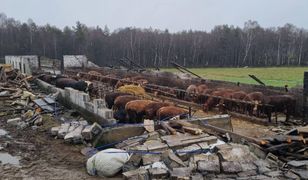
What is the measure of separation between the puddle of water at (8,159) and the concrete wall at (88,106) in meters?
3.60

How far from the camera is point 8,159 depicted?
36.7ft

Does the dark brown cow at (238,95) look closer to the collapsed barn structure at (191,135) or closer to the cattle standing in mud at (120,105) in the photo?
the collapsed barn structure at (191,135)

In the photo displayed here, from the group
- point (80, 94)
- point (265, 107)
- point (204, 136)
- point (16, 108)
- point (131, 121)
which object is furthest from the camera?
point (16, 108)

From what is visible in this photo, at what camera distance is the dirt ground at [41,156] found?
953 centimetres

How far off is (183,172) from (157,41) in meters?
76.8

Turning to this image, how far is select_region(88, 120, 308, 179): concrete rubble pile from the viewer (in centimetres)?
826

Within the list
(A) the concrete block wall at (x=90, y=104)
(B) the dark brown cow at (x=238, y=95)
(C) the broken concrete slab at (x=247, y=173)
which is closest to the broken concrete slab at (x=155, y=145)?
(C) the broken concrete slab at (x=247, y=173)

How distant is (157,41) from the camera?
84.0 meters

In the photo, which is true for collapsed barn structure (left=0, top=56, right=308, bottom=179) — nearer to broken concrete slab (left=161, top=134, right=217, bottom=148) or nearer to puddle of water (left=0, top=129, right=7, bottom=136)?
broken concrete slab (left=161, top=134, right=217, bottom=148)

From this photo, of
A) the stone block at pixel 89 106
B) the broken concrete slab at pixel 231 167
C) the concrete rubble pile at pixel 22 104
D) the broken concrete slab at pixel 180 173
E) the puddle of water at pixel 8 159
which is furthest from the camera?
the concrete rubble pile at pixel 22 104

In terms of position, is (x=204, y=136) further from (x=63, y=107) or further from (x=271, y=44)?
(x=271, y=44)

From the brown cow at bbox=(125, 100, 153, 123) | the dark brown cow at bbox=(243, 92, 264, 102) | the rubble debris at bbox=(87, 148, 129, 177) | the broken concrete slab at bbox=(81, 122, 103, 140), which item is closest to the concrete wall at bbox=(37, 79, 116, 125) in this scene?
the brown cow at bbox=(125, 100, 153, 123)

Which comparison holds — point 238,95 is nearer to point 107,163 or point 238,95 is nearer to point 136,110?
point 136,110

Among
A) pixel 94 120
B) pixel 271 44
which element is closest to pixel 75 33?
pixel 271 44
